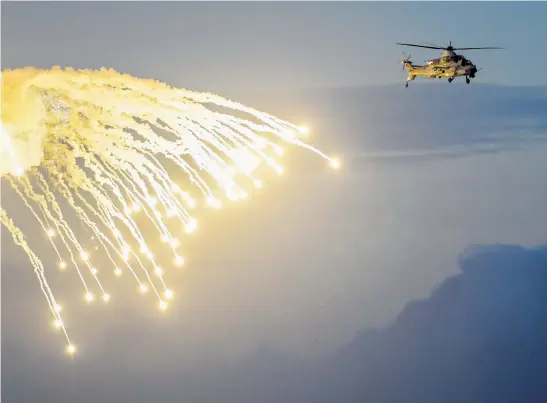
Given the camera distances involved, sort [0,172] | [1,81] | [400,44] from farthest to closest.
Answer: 1. [400,44]
2. [0,172]
3. [1,81]

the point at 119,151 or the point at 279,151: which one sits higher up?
the point at 119,151

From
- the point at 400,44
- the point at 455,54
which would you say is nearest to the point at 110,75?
the point at 400,44

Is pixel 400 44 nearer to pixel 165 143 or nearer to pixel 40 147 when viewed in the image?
pixel 165 143

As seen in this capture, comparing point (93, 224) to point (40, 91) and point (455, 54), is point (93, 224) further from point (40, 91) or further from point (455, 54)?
point (455, 54)

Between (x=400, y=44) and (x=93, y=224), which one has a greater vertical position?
(x=400, y=44)

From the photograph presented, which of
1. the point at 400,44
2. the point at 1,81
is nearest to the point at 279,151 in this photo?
the point at 1,81

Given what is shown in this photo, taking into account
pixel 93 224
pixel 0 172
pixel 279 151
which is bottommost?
pixel 279 151

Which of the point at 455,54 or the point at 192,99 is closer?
the point at 192,99

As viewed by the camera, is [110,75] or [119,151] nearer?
[110,75]

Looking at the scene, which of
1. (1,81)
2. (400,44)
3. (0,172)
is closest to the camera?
(1,81)
